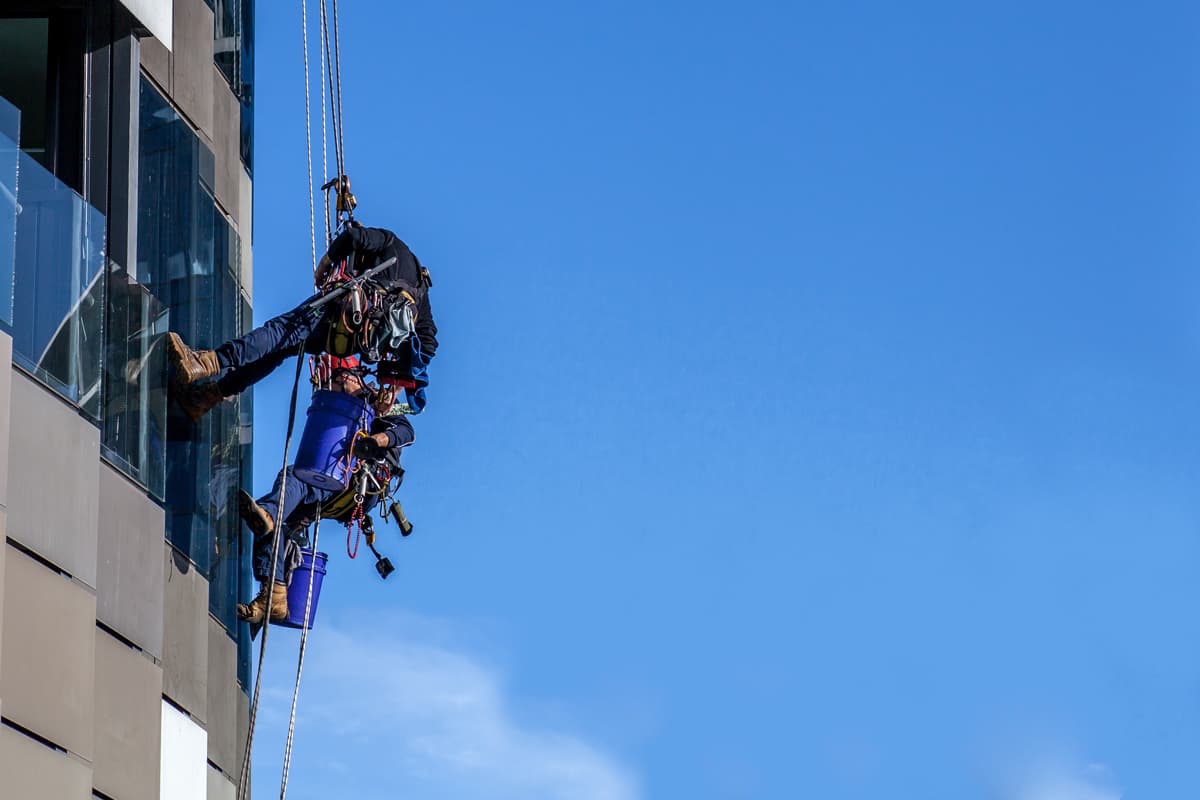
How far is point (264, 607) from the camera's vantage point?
15344mm

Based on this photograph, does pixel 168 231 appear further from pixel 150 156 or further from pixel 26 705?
pixel 26 705

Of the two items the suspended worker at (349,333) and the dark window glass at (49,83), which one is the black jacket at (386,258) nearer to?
the suspended worker at (349,333)

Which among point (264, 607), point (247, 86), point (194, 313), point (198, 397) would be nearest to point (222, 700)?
point (264, 607)

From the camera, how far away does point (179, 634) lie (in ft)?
47.0

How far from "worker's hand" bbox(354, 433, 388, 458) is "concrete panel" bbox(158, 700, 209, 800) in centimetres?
226

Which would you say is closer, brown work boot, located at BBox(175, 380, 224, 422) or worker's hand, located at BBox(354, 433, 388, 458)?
brown work boot, located at BBox(175, 380, 224, 422)

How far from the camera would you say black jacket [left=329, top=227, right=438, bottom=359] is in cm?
1498

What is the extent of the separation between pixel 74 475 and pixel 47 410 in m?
0.48

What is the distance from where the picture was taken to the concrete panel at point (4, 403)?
1112cm

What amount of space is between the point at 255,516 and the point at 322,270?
5.96ft

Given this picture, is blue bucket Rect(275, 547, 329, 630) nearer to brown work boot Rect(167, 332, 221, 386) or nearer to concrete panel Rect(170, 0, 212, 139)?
brown work boot Rect(167, 332, 221, 386)

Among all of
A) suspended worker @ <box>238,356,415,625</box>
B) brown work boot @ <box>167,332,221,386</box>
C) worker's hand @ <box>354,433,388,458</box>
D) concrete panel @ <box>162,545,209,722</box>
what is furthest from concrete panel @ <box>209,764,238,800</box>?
brown work boot @ <box>167,332,221,386</box>

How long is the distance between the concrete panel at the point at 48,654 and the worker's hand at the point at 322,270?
361cm

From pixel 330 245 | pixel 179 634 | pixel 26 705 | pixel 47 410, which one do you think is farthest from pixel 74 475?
pixel 330 245
